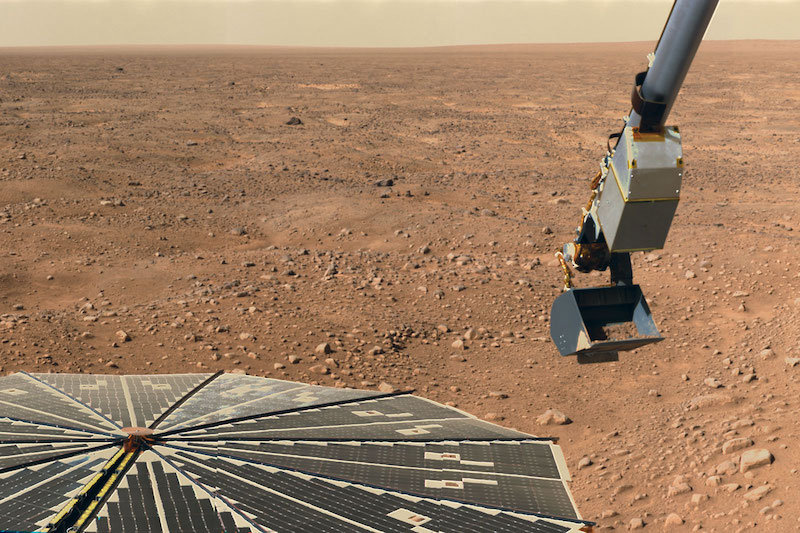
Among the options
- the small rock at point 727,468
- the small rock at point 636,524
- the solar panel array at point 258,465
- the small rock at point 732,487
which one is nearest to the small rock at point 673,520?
the small rock at point 636,524

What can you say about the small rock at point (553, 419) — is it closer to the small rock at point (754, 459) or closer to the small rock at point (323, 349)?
the small rock at point (754, 459)

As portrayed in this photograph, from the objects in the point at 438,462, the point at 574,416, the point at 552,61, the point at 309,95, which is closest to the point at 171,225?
the point at 574,416

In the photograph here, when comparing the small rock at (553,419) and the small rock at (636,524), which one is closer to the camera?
the small rock at (636,524)

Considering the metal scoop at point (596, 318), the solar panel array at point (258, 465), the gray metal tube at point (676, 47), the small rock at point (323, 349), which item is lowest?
the solar panel array at point (258, 465)

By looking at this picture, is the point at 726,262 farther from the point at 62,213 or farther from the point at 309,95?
the point at 309,95

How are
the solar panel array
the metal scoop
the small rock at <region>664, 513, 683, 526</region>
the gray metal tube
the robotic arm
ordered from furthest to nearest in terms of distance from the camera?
the small rock at <region>664, 513, 683, 526</region> → the metal scoop → the robotic arm → the gray metal tube → the solar panel array

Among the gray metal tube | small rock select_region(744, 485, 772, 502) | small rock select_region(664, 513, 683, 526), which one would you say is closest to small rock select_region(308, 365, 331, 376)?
small rock select_region(664, 513, 683, 526)

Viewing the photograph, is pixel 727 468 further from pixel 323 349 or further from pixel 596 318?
pixel 323 349

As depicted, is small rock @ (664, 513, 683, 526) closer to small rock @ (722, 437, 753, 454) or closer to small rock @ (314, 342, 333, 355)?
small rock @ (722, 437, 753, 454)
